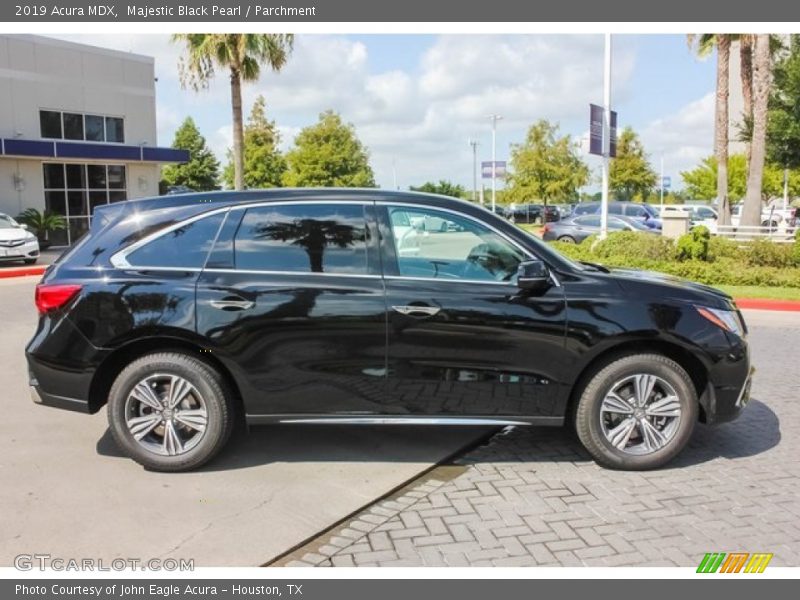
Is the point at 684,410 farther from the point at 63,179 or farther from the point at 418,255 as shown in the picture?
the point at 63,179

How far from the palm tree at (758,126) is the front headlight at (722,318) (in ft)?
58.5

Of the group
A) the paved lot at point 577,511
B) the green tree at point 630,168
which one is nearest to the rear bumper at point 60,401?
the paved lot at point 577,511

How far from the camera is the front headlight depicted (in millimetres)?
4695

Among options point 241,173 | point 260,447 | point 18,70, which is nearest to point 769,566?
point 260,447

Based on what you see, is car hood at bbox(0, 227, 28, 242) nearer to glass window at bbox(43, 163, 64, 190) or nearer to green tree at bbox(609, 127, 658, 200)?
glass window at bbox(43, 163, 64, 190)

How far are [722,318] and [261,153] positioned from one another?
47090 millimetres

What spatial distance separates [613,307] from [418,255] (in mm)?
1296

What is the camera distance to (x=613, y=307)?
459 centimetres

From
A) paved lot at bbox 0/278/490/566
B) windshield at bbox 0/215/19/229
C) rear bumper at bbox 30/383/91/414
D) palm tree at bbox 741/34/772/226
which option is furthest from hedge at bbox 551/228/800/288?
windshield at bbox 0/215/19/229

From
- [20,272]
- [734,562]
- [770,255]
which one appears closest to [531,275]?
[734,562]

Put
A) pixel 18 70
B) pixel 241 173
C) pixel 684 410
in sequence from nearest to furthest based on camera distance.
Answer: pixel 684 410 → pixel 241 173 → pixel 18 70

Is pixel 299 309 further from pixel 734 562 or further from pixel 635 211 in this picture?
pixel 635 211

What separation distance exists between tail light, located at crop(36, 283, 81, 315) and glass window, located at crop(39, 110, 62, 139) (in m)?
25.7

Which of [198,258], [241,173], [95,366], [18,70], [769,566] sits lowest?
[769,566]
